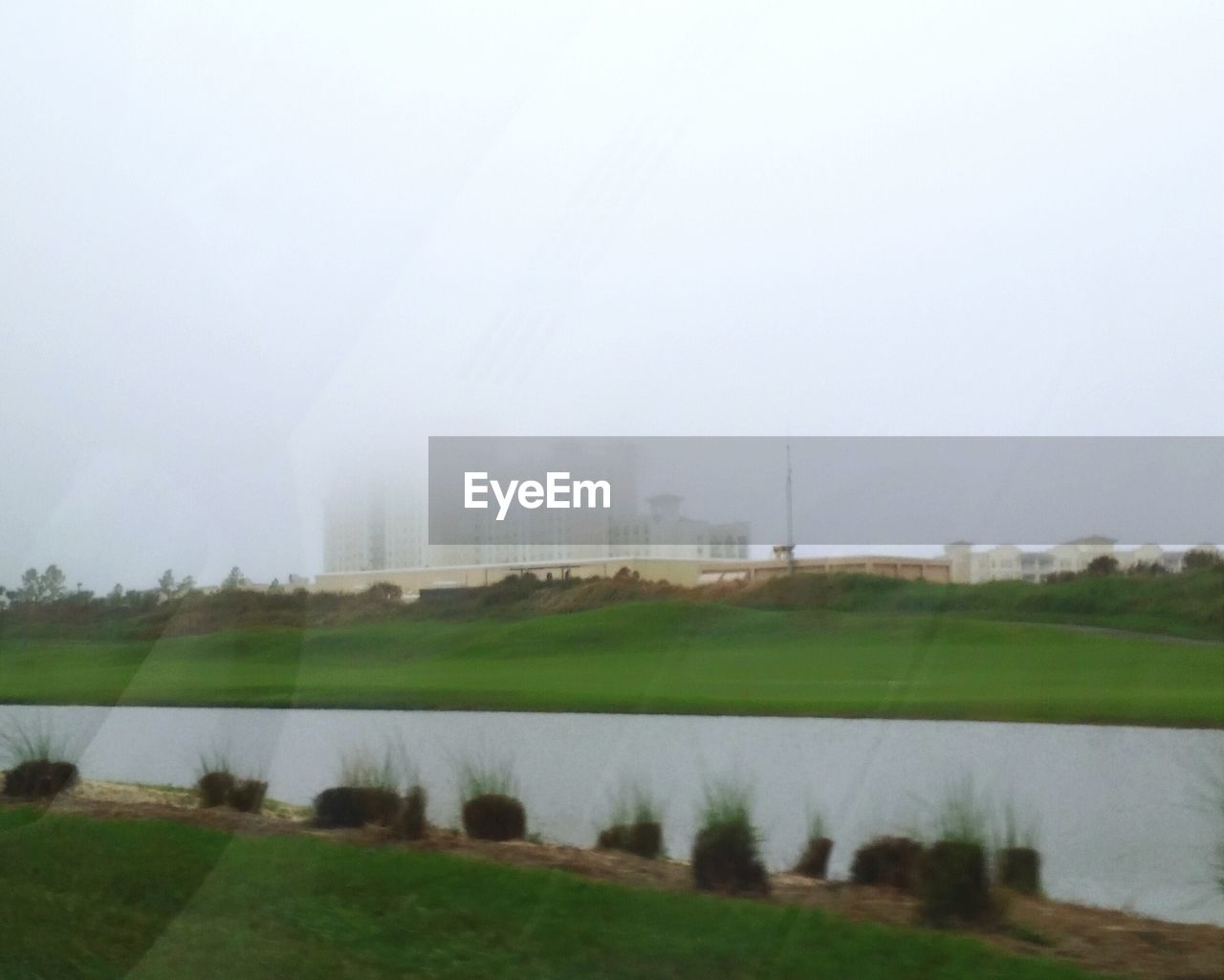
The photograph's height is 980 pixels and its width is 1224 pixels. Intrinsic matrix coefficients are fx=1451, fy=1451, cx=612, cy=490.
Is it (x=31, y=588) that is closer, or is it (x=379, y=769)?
(x=379, y=769)

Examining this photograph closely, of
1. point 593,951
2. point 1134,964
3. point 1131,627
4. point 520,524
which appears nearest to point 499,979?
point 593,951

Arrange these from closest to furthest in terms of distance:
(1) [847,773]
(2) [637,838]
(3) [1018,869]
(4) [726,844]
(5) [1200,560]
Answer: (5) [1200,560], (3) [1018,869], (1) [847,773], (4) [726,844], (2) [637,838]

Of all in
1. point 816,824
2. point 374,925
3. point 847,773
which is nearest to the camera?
point 847,773

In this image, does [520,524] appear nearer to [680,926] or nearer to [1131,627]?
[680,926]

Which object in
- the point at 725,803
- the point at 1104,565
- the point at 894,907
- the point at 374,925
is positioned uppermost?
the point at 1104,565

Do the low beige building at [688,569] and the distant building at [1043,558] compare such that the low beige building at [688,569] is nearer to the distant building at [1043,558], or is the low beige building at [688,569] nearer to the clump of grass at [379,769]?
the distant building at [1043,558]

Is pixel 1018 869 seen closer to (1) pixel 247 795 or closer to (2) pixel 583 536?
(2) pixel 583 536

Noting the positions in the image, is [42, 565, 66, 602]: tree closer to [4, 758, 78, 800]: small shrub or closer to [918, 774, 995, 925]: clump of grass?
[4, 758, 78, 800]: small shrub

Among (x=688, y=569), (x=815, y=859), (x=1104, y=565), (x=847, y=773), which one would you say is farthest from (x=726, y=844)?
(x=1104, y=565)
